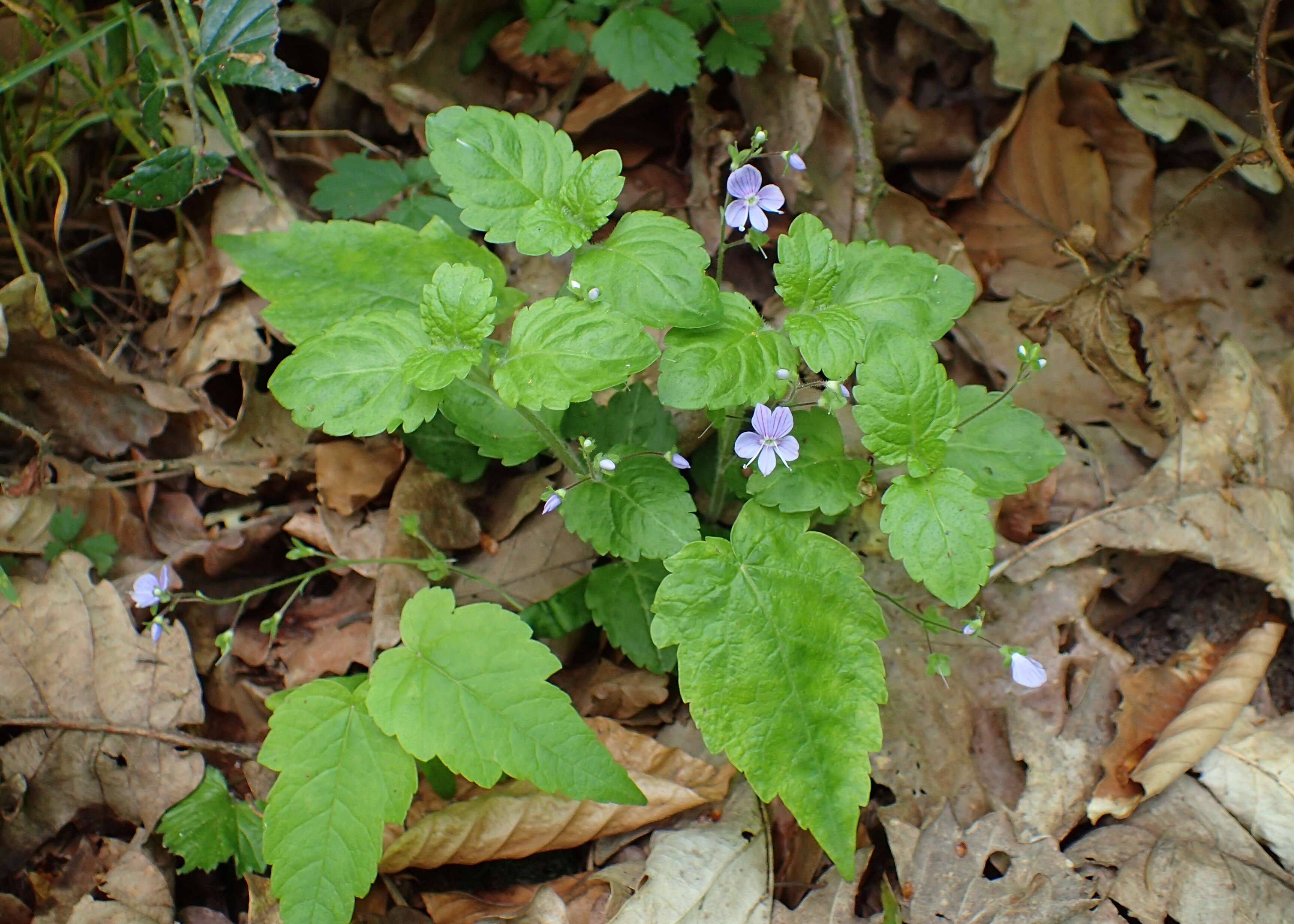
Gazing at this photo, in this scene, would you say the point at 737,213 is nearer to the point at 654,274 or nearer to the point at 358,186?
the point at 654,274

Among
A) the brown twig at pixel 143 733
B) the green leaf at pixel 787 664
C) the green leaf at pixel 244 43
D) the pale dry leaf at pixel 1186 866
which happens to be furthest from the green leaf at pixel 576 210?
the pale dry leaf at pixel 1186 866

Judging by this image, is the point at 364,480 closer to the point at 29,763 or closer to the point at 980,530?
the point at 29,763

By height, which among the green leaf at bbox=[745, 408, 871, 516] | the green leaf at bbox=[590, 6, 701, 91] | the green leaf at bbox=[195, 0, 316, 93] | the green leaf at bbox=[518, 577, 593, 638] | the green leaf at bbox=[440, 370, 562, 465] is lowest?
the green leaf at bbox=[518, 577, 593, 638]

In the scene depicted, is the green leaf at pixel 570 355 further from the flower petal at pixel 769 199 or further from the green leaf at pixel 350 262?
the green leaf at pixel 350 262

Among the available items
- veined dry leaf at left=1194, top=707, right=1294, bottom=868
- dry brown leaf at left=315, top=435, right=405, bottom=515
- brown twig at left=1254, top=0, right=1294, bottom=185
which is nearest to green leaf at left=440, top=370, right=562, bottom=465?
dry brown leaf at left=315, top=435, right=405, bottom=515

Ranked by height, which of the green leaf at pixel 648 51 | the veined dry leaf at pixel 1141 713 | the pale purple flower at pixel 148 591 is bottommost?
the veined dry leaf at pixel 1141 713

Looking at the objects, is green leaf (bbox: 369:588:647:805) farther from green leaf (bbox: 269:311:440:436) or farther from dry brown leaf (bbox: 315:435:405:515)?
dry brown leaf (bbox: 315:435:405:515)
